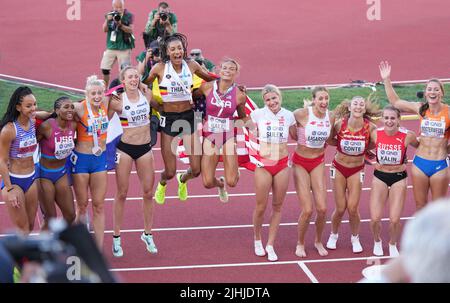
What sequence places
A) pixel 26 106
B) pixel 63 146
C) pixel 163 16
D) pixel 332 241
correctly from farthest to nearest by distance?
pixel 163 16
pixel 332 241
pixel 63 146
pixel 26 106

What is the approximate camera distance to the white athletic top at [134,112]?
816cm

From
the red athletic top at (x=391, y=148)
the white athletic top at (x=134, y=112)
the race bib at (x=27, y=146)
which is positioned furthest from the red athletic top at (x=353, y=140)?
the race bib at (x=27, y=146)

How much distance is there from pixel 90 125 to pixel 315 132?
2.16m

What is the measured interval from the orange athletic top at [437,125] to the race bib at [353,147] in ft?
2.06

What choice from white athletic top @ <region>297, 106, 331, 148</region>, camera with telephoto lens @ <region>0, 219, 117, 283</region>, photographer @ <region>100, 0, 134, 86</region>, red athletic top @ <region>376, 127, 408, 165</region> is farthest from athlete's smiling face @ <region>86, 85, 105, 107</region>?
photographer @ <region>100, 0, 134, 86</region>

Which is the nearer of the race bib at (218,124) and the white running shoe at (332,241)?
the race bib at (218,124)

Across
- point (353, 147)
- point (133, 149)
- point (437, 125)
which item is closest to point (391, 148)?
point (353, 147)

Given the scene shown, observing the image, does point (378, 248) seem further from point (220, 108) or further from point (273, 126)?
point (220, 108)

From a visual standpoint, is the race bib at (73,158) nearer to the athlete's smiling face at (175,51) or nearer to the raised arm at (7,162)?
the raised arm at (7,162)

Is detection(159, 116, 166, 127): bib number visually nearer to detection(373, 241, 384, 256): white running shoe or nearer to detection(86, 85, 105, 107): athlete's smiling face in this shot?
detection(86, 85, 105, 107): athlete's smiling face

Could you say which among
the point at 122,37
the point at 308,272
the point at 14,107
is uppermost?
the point at 122,37

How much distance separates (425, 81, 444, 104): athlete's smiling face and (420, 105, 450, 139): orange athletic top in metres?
0.13

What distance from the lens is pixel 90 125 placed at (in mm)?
7836

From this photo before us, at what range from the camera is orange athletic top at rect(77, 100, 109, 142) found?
7824 millimetres
